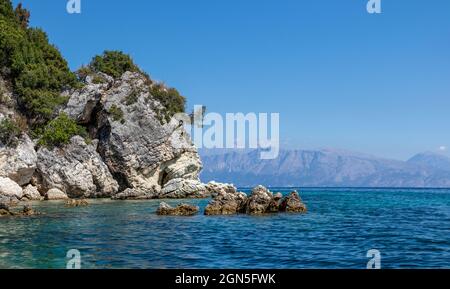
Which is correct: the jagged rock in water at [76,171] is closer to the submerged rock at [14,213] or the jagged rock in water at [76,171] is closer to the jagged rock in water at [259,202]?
the submerged rock at [14,213]

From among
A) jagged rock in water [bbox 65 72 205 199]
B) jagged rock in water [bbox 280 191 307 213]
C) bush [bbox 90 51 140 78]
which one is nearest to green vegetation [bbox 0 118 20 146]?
jagged rock in water [bbox 65 72 205 199]

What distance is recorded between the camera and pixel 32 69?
63.0 meters

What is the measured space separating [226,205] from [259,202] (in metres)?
2.91

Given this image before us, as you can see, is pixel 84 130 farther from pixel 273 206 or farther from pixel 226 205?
pixel 273 206

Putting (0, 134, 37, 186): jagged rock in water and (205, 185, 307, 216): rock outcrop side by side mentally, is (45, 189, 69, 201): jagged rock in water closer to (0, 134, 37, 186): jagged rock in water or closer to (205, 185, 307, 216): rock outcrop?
(0, 134, 37, 186): jagged rock in water

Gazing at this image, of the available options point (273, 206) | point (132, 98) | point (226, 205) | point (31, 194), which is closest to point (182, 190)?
point (132, 98)

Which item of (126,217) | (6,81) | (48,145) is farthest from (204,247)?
(6,81)

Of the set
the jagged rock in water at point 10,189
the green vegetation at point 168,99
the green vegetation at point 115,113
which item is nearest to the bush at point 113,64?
the green vegetation at point 168,99

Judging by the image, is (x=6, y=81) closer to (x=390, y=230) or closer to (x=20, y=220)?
(x=20, y=220)

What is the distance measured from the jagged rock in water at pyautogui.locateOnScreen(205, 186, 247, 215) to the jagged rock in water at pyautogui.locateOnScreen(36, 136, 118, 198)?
25.9m

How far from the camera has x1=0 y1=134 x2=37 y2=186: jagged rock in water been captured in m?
53.4

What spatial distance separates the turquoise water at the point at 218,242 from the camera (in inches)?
691

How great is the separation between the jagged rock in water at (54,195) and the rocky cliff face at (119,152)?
107cm

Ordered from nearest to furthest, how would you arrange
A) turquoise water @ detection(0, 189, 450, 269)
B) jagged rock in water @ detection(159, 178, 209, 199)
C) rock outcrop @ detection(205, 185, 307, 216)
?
turquoise water @ detection(0, 189, 450, 269), rock outcrop @ detection(205, 185, 307, 216), jagged rock in water @ detection(159, 178, 209, 199)
